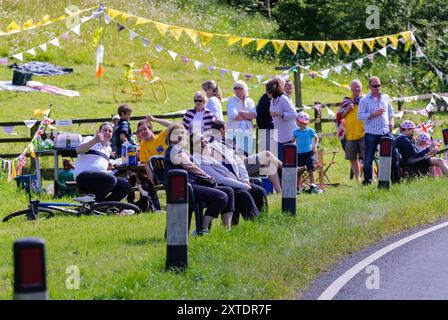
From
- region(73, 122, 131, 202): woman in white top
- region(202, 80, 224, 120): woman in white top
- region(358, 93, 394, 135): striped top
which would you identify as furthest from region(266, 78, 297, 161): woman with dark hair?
region(73, 122, 131, 202): woman in white top

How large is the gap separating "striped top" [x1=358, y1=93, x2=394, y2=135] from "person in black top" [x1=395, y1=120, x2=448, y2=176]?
0.43 m

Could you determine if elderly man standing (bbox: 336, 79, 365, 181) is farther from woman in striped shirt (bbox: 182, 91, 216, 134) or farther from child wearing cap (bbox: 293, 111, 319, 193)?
woman in striped shirt (bbox: 182, 91, 216, 134)

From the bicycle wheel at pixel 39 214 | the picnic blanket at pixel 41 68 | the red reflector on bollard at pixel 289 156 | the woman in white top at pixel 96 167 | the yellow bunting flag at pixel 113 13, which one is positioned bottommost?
the bicycle wheel at pixel 39 214

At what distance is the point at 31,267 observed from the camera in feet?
20.7

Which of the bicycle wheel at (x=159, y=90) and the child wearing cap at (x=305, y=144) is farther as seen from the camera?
the bicycle wheel at (x=159, y=90)

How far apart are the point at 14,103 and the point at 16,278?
80.6 feet

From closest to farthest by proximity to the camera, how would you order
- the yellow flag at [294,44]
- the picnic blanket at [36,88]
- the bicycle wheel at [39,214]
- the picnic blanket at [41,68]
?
the bicycle wheel at [39,214], the yellow flag at [294,44], the picnic blanket at [36,88], the picnic blanket at [41,68]

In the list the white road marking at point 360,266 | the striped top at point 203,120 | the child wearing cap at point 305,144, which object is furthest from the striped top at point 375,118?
the white road marking at point 360,266

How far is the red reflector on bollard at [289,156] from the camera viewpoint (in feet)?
40.5

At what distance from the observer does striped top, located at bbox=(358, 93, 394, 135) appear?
16.8 metres

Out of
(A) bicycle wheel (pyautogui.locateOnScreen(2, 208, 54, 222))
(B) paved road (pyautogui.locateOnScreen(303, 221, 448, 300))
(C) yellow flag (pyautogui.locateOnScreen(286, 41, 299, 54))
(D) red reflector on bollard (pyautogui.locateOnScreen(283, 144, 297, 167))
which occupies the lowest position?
(A) bicycle wheel (pyautogui.locateOnScreen(2, 208, 54, 222))

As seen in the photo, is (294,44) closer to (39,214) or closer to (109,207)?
(109,207)

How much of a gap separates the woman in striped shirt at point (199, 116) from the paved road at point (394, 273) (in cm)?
416

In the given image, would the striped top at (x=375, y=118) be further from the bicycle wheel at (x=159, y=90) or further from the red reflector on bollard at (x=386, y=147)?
the bicycle wheel at (x=159, y=90)
